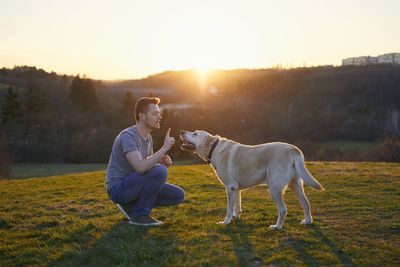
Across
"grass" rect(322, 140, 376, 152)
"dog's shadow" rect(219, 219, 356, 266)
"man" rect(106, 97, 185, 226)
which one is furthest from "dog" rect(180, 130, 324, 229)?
"grass" rect(322, 140, 376, 152)

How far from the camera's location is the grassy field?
17.4 ft

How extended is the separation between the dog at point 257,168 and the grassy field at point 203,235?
0.40 meters

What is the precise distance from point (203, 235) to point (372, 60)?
298 ft

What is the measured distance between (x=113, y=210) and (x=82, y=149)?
163 ft

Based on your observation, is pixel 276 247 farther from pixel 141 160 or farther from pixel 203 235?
pixel 141 160

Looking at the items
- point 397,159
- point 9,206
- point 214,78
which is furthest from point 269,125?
point 9,206

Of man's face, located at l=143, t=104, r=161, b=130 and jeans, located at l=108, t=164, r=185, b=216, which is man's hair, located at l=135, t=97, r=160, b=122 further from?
jeans, located at l=108, t=164, r=185, b=216

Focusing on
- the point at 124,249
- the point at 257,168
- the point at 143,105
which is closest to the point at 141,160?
the point at 143,105

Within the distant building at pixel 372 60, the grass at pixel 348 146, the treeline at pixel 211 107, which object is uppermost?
the distant building at pixel 372 60

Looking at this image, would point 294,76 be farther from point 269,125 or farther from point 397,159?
point 397,159

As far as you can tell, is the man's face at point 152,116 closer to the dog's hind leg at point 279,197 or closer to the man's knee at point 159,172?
the man's knee at point 159,172

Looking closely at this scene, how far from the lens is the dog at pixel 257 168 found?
704cm

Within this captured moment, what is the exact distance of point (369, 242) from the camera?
6.00m

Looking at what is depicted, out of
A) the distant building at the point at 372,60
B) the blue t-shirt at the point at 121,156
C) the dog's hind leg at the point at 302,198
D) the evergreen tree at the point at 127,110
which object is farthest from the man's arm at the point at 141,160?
the distant building at the point at 372,60
